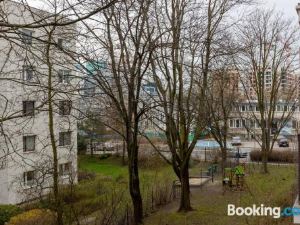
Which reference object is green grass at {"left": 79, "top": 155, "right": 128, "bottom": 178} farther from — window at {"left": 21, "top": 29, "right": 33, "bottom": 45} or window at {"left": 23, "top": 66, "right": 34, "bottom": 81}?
window at {"left": 21, "top": 29, "right": 33, "bottom": 45}

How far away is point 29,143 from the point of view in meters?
26.6

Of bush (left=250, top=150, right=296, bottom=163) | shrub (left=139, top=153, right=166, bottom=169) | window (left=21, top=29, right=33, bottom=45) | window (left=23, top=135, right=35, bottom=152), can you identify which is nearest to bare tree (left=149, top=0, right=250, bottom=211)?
window (left=21, top=29, right=33, bottom=45)

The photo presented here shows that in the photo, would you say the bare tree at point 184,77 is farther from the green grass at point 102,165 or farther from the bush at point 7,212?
the green grass at point 102,165

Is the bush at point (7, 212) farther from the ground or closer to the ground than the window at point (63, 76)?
closer to the ground

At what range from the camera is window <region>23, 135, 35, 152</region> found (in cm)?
2623

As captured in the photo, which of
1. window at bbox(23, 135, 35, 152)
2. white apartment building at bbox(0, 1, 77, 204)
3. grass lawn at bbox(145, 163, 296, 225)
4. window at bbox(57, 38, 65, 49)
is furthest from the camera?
window at bbox(23, 135, 35, 152)

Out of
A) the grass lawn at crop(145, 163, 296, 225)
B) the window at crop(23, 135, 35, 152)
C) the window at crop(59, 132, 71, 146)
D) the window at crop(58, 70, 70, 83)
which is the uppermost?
the window at crop(58, 70, 70, 83)

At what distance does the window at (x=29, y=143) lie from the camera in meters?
26.2

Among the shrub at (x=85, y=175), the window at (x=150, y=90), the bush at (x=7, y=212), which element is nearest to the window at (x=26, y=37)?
the window at (x=150, y=90)

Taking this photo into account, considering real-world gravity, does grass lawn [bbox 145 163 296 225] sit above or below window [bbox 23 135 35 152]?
below

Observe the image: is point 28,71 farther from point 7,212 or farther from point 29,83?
point 7,212

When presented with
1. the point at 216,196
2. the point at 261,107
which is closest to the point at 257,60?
the point at 261,107

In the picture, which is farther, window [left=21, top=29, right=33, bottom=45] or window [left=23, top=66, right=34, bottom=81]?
window [left=23, top=66, right=34, bottom=81]

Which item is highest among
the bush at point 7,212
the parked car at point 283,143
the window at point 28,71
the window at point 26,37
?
the window at point 26,37
